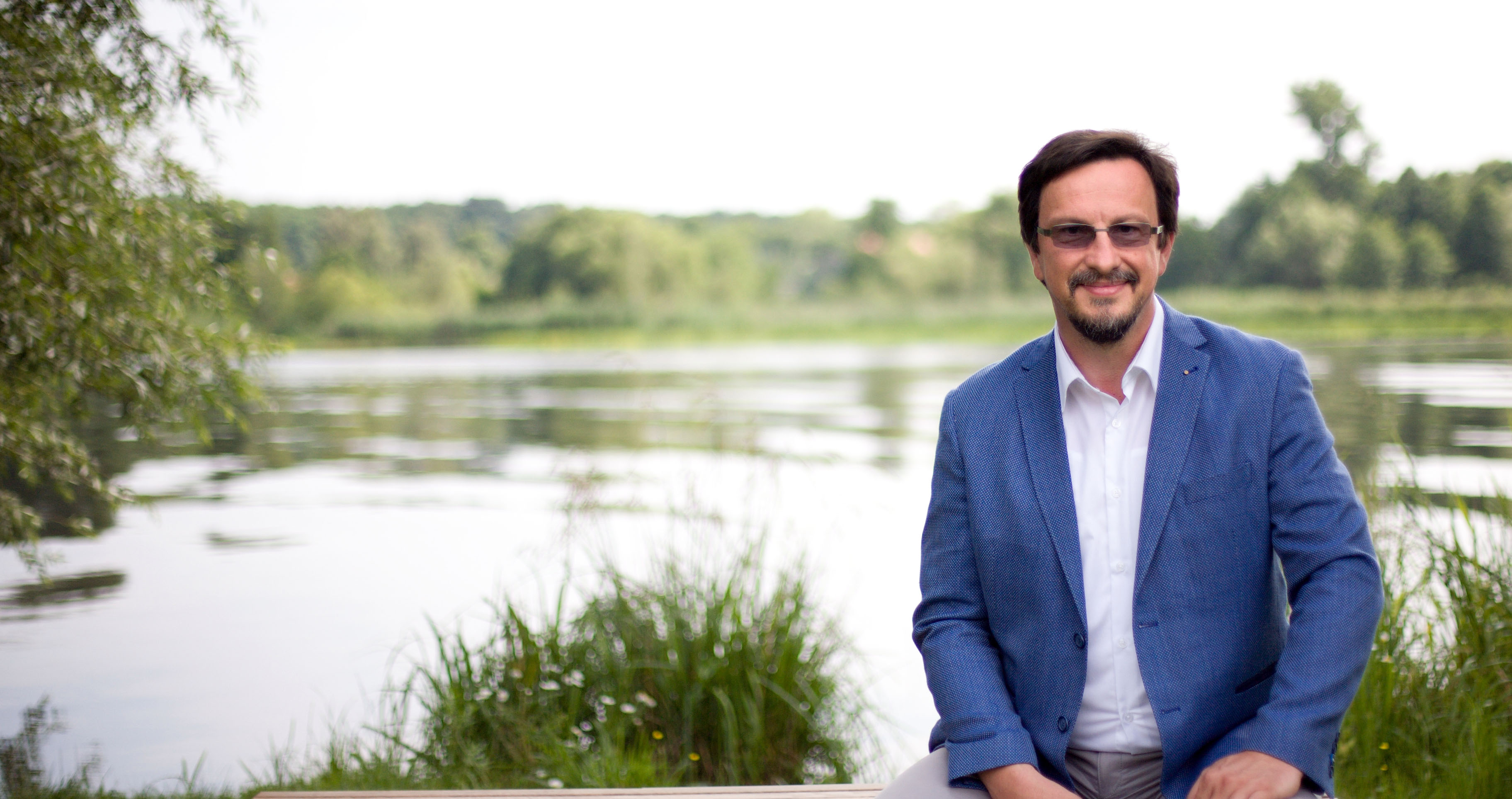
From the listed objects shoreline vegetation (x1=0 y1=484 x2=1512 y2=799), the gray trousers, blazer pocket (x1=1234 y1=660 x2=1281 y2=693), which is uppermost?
blazer pocket (x1=1234 y1=660 x2=1281 y2=693)

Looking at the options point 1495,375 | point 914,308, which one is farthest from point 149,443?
point 914,308

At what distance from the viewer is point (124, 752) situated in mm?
4086

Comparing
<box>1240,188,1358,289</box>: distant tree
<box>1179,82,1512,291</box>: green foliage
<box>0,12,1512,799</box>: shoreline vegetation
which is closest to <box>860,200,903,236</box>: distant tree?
<box>1179,82,1512,291</box>: green foliage

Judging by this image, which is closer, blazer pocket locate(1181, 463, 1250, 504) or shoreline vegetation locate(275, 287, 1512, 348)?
blazer pocket locate(1181, 463, 1250, 504)

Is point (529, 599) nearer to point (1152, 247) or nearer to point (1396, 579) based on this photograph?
point (1396, 579)

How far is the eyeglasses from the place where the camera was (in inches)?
65.7

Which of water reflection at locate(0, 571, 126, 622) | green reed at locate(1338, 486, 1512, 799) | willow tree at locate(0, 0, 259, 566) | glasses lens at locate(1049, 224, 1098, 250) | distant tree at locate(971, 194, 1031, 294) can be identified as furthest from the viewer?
distant tree at locate(971, 194, 1031, 294)

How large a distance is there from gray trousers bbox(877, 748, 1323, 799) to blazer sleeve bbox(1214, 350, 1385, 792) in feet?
0.43

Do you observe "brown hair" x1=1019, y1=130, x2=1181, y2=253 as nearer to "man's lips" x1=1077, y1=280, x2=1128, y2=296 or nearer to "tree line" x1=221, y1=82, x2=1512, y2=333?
"man's lips" x1=1077, y1=280, x2=1128, y2=296

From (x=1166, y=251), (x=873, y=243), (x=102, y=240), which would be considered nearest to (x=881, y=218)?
(x=873, y=243)

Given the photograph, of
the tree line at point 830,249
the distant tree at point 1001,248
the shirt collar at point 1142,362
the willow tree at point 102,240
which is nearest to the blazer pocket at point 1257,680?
the shirt collar at point 1142,362

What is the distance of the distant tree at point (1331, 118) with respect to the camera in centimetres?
2970

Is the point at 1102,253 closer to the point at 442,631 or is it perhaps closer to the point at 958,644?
the point at 958,644

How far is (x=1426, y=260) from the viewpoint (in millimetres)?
24344
